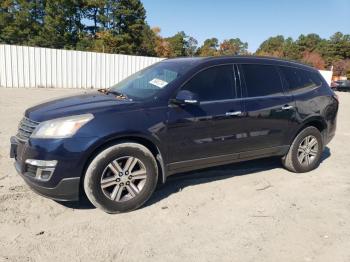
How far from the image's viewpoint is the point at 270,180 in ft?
17.0

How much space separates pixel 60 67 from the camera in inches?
723

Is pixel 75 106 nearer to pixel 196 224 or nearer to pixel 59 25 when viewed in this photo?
pixel 196 224

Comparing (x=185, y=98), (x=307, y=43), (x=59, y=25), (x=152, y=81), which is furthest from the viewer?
(x=307, y=43)

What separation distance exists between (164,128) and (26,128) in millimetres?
1529

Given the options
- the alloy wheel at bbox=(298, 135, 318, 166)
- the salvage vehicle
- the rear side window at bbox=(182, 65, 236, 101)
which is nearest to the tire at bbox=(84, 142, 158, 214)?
the rear side window at bbox=(182, 65, 236, 101)

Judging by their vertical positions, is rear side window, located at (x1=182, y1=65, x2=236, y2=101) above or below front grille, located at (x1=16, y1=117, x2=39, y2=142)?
above

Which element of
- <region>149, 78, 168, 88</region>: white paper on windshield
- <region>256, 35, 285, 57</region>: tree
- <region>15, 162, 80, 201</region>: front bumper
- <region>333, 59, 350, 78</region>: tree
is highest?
<region>256, 35, 285, 57</region>: tree

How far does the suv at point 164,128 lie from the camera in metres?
3.54

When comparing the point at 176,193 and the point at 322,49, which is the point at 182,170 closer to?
the point at 176,193

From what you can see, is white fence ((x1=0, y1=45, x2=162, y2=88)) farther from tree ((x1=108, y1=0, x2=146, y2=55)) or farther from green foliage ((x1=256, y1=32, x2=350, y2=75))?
green foliage ((x1=256, y1=32, x2=350, y2=75))

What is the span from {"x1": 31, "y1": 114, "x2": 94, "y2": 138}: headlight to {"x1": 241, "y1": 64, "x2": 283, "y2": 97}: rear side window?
2355 millimetres

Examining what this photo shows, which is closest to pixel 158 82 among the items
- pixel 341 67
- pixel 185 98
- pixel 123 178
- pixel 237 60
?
pixel 185 98

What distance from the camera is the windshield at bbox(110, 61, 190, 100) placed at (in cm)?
421

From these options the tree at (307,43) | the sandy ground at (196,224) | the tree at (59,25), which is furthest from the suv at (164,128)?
the tree at (307,43)
